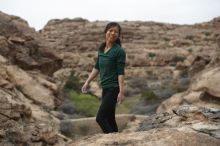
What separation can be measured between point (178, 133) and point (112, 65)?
1.48 metres

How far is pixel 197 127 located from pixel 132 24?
6004 centimetres

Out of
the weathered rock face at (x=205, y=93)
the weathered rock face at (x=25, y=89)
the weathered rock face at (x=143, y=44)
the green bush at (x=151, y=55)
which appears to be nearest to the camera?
the weathered rock face at (x=25, y=89)

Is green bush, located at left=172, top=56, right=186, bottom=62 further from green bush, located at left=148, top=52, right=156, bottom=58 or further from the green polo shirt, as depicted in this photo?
the green polo shirt

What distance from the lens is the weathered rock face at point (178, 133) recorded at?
4.84 metres

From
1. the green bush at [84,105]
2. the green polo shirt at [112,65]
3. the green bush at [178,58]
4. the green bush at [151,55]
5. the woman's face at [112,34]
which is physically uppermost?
the woman's face at [112,34]

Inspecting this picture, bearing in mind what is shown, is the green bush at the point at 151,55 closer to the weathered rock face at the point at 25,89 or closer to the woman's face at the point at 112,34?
the weathered rock face at the point at 25,89

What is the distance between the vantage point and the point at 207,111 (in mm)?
5664

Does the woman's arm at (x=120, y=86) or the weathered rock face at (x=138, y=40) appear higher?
the woman's arm at (x=120, y=86)

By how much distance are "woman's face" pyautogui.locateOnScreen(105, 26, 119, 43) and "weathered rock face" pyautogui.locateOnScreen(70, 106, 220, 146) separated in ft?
3.83

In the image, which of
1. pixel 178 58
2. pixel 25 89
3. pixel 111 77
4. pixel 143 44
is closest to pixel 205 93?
pixel 25 89

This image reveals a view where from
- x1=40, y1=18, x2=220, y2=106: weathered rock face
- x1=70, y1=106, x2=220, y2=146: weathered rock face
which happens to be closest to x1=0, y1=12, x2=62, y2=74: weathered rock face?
x1=70, y1=106, x2=220, y2=146: weathered rock face

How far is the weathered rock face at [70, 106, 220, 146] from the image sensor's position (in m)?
4.84

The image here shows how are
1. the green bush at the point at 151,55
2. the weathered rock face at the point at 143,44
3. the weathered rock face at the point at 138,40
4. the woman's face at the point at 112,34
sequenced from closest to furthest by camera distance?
the woman's face at the point at 112,34 < the weathered rock face at the point at 143,44 < the weathered rock face at the point at 138,40 < the green bush at the point at 151,55

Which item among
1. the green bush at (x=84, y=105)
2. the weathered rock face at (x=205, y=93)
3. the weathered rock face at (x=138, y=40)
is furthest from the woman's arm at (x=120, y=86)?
the weathered rock face at (x=138, y=40)
